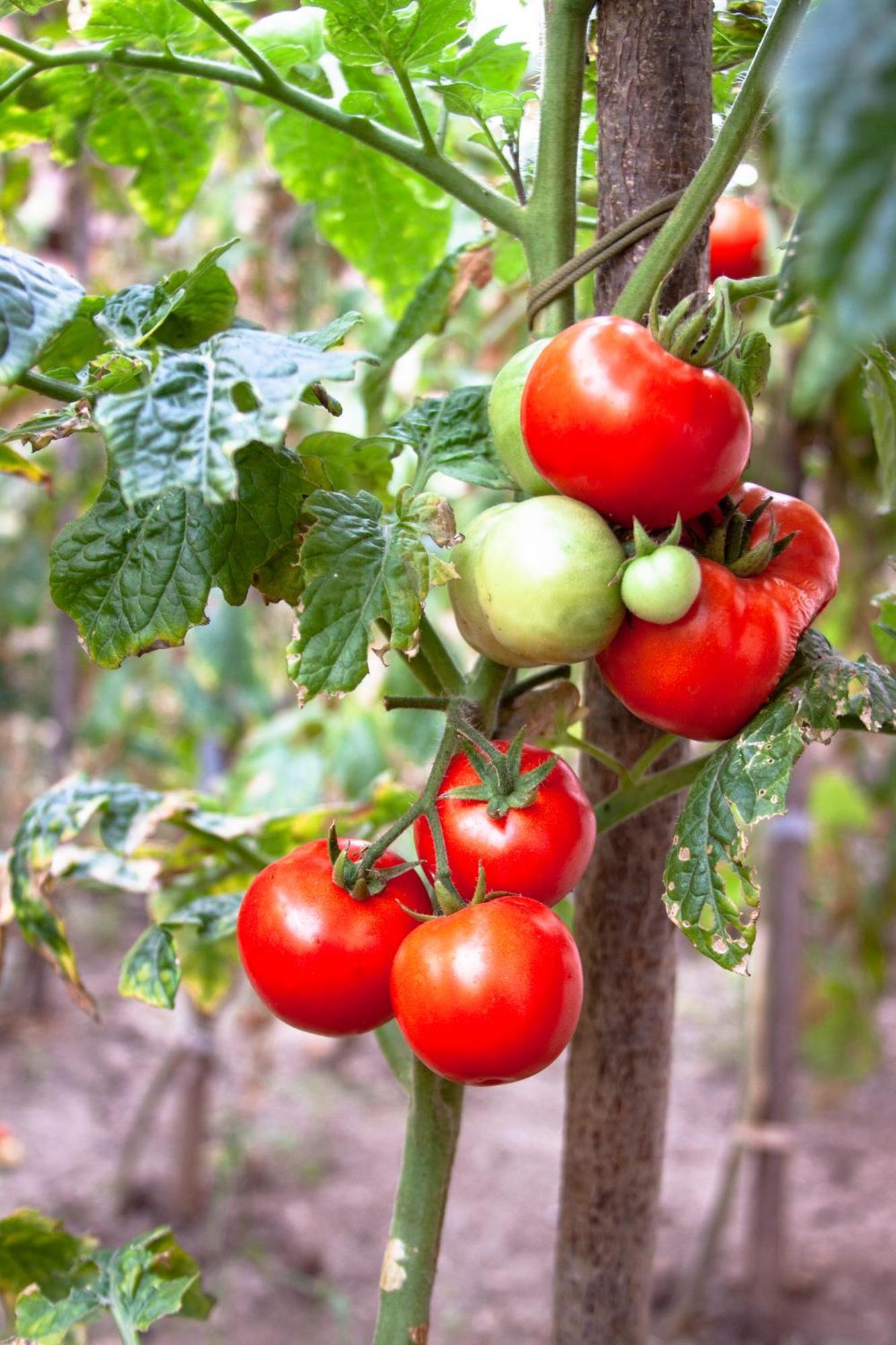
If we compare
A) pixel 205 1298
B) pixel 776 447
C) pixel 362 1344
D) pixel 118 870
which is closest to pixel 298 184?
pixel 118 870

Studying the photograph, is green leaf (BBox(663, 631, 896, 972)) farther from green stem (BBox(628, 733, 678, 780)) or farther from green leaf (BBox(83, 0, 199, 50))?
green leaf (BBox(83, 0, 199, 50))

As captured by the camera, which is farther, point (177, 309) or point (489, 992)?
point (177, 309)

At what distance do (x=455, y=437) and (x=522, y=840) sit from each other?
0.81ft

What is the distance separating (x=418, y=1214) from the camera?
2.03 feet

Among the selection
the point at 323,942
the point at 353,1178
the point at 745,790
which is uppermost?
the point at 745,790

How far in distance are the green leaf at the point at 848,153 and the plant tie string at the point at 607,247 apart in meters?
0.34

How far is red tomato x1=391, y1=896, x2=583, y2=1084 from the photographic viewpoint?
1.65 ft

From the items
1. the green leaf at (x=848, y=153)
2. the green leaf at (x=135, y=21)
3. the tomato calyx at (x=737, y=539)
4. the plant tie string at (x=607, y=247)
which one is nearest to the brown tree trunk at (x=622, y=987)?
the plant tie string at (x=607, y=247)

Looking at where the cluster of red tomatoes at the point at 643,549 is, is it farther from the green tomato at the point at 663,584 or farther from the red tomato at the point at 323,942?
the red tomato at the point at 323,942

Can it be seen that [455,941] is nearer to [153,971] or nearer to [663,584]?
[663,584]

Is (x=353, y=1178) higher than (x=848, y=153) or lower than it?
lower

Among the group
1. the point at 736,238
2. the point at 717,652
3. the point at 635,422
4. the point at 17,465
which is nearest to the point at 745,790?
the point at 717,652

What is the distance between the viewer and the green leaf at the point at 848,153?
26cm

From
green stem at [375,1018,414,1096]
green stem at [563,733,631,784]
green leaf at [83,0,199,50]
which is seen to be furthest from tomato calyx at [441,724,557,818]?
green leaf at [83,0,199,50]
